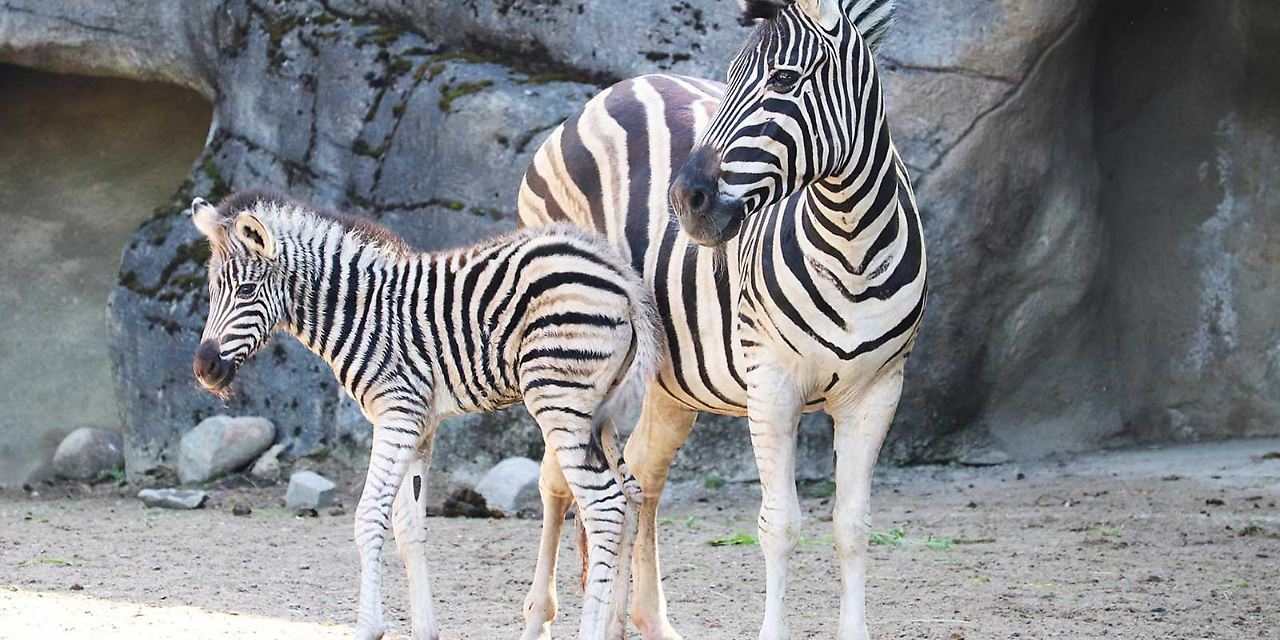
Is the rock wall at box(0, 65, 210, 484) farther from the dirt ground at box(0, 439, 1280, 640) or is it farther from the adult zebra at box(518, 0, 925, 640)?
the adult zebra at box(518, 0, 925, 640)

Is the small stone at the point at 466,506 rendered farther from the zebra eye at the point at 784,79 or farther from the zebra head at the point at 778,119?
the zebra eye at the point at 784,79

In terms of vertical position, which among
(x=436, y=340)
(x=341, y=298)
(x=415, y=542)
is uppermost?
(x=341, y=298)

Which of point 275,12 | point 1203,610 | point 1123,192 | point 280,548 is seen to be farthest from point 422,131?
point 1203,610

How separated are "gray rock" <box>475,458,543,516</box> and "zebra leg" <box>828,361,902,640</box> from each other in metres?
4.02

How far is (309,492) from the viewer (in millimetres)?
8992

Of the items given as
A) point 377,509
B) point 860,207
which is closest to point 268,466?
point 377,509

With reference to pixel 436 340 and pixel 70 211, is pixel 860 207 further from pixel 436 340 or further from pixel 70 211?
pixel 70 211

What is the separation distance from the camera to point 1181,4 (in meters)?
9.62

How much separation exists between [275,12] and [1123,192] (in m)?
5.87

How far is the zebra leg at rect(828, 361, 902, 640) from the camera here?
4809mm

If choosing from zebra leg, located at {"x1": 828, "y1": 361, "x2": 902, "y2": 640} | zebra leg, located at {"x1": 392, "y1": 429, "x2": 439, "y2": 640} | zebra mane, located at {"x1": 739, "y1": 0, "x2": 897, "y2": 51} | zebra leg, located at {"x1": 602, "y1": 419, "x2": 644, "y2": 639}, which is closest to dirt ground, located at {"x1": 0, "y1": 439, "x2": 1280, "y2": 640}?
zebra leg, located at {"x1": 392, "y1": 429, "x2": 439, "y2": 640}

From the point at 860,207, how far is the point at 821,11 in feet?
2.01

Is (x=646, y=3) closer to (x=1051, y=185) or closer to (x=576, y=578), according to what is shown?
(x=1051, y=185)

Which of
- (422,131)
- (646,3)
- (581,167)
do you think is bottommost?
(581,167)
